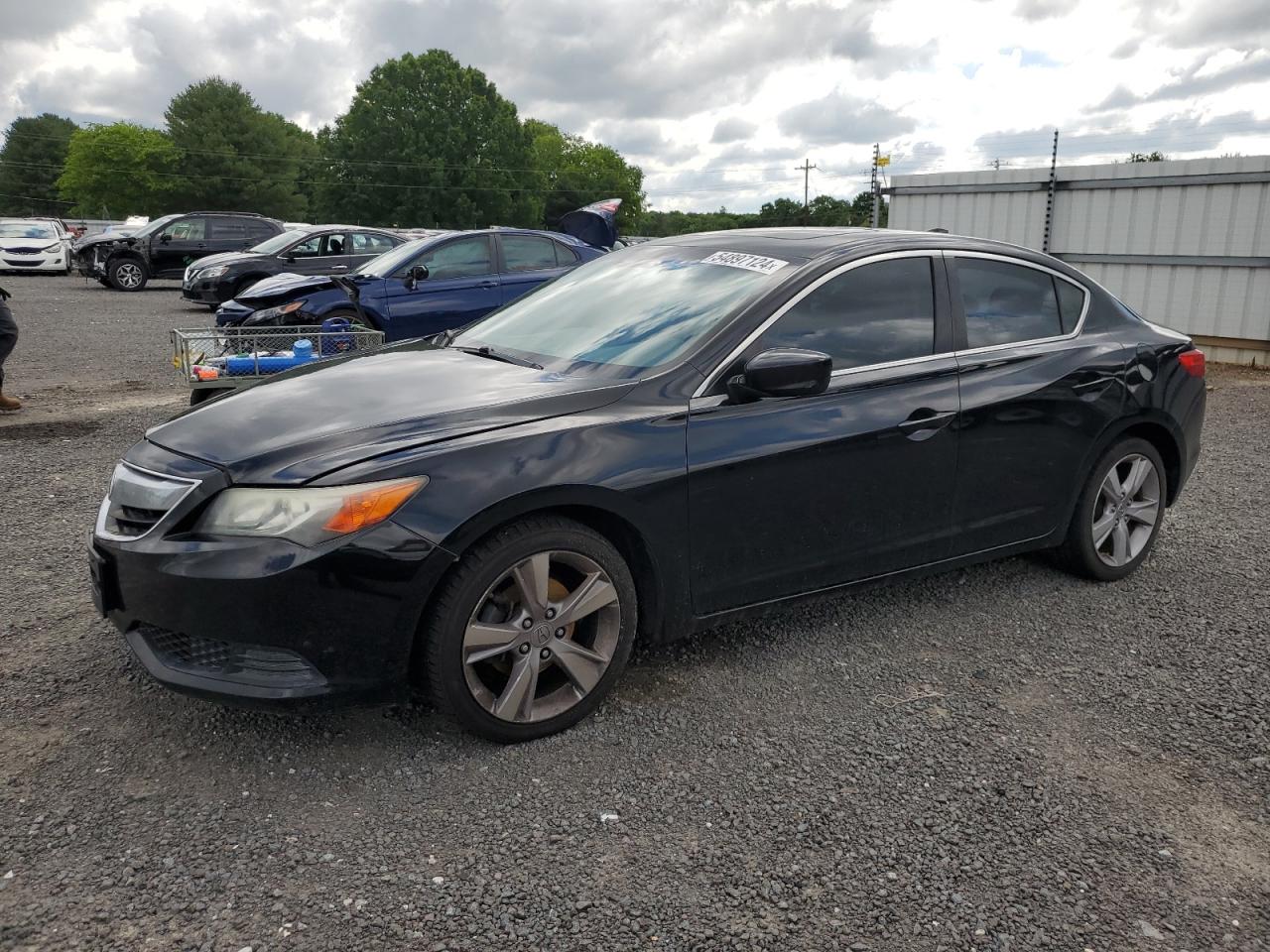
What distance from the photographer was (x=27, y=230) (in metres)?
27.5

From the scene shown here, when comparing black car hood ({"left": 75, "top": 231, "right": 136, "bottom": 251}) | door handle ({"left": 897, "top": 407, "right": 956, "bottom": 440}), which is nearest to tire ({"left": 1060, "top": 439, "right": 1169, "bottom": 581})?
door handle ({"left": 897, "top": 407, "right": 956, "bottom": 440})

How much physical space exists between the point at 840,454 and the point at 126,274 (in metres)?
24.0

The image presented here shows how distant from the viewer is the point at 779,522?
141 inches

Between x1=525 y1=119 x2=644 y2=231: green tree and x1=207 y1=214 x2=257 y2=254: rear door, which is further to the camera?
x1=525 y1=119 x2=644 y2=231: green tree

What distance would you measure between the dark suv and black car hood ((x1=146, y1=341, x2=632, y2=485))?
21275mm

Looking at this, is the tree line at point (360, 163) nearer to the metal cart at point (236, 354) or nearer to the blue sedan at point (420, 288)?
the blue sedan at point (420, 288)

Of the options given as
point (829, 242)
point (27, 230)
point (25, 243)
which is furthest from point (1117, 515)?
point (27, 230)

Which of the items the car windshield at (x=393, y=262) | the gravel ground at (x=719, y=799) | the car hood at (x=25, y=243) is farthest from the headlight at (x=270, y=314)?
the car hood at (x=25, y=243)

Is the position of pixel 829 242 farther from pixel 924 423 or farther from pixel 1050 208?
pixel 1050 208

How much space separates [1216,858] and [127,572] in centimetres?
316

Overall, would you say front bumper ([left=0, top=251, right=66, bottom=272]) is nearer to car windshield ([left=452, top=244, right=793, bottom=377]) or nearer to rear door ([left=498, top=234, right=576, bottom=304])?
rear door ([left=498, top=234, right=576, bottom=304])

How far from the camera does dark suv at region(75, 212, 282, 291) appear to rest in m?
23.2

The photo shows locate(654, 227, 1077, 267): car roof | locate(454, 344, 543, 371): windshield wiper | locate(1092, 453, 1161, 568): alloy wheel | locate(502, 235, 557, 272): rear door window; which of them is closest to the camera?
locate(454, 344, 543, 371): windshield wiper

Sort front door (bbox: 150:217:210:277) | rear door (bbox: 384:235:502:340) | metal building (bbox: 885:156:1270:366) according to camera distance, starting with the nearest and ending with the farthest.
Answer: rear door (bbox: 384:235:502:340), metal building (bbox: 885:156:1270:366), front door (bbox: 150:217:210:277)
